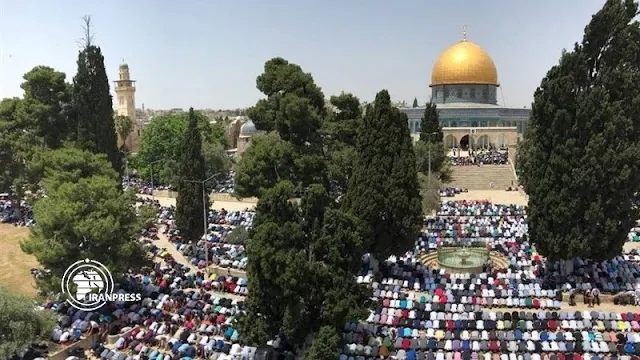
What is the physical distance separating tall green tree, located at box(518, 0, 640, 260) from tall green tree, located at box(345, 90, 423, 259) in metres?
5.47

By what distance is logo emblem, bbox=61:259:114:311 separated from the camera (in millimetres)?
23250

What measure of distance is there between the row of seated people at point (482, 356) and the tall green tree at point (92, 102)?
23.9 meters

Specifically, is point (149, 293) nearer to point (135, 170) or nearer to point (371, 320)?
point (371, 320)

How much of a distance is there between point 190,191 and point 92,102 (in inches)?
405

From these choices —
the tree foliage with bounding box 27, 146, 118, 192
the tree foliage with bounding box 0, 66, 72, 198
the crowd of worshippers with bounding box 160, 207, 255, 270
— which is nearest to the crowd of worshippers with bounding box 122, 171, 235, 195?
the crowd of worshippers with bounding box 160, 207, 255, 270

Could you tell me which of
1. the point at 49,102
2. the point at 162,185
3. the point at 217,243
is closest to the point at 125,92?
the point at 162,185

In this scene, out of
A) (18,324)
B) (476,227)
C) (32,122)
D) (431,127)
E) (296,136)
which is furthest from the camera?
(431,127)

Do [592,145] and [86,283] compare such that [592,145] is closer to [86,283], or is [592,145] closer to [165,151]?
[86,283]

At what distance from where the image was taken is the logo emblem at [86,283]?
23.2 m

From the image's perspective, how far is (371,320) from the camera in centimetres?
2177

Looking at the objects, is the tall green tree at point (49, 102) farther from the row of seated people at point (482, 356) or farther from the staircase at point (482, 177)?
the staircase at point (482, 177)

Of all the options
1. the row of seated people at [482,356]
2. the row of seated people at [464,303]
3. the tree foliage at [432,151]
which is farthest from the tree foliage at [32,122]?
the row of seated people at [482,356]

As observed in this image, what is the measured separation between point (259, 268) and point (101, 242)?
8.74 metres

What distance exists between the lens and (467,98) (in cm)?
6988
